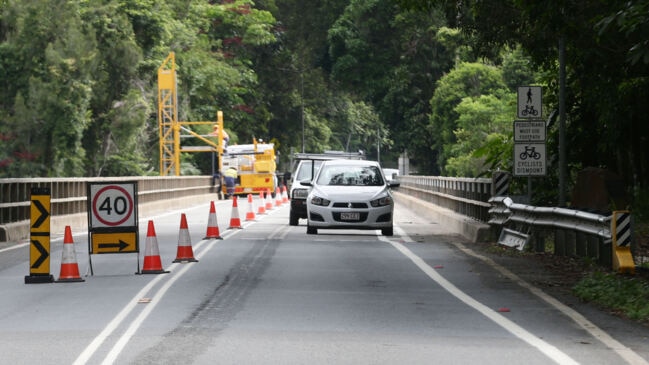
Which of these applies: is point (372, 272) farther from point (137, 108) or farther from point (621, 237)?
point (137, 108)

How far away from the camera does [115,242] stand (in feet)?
54.9

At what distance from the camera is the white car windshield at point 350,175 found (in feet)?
86.6

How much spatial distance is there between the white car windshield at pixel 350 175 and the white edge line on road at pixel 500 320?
7.68 meters

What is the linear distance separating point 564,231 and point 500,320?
7.76 meters

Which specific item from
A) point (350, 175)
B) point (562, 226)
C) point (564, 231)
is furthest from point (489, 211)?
point (562, 226)

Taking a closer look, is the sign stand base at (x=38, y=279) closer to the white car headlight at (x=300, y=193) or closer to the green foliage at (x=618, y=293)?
the green foliage at (x=618, y=293)

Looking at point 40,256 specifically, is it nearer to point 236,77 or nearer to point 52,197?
point 52,197

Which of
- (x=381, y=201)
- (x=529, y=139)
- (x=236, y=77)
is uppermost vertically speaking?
(x=236, y=77)

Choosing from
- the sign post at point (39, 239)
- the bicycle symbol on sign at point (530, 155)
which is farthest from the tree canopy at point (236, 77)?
the sign post at point (39, 239)

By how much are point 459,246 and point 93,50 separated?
39582mm

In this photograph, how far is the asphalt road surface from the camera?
981 cm

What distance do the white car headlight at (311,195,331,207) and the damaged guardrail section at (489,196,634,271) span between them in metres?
3.57

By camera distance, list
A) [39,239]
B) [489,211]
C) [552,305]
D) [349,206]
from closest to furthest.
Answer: [552,305], [39,239], [489,211], [349,206]

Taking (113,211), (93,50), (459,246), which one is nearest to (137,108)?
(93,50)
